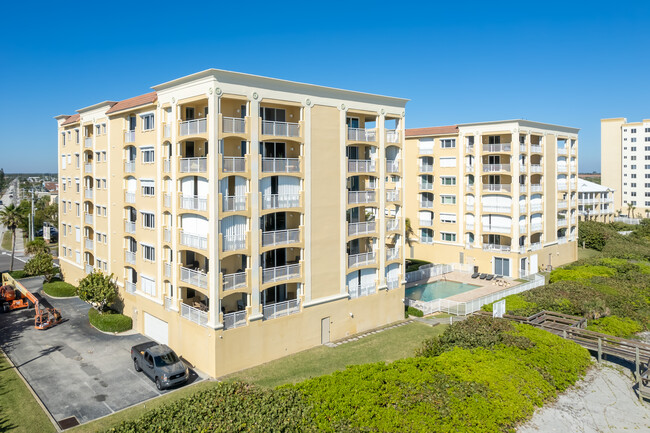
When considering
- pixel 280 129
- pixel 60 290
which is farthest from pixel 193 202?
pixel 60 290

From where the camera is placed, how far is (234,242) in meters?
26.8

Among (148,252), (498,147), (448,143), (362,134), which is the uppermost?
(448,143)

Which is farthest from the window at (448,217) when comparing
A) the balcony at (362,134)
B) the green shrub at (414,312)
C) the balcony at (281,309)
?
the balcony at (281,309)

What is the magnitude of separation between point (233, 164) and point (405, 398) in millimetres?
16134

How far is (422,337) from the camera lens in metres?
32.9

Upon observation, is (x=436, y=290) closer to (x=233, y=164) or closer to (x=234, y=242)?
(x=234, y=242)

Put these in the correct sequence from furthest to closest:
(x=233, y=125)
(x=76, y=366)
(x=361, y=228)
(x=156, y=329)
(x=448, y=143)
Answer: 1. (x=448, y=143)
2. (x=361, y=228)
3. (x=156, y=329)
4. (x=76, y=366)
5. (x=233, y=125)

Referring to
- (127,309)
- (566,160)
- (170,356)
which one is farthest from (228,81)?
(566,160)

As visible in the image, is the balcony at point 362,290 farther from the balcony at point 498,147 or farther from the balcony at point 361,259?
the balcony at point 498,147

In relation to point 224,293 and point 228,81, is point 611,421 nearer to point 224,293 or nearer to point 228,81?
point 224,293

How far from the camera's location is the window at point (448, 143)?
5594 cm

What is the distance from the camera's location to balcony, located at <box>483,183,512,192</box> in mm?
52500

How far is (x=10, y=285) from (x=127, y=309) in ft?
57.4

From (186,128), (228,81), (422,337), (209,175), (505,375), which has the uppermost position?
(228,81)
